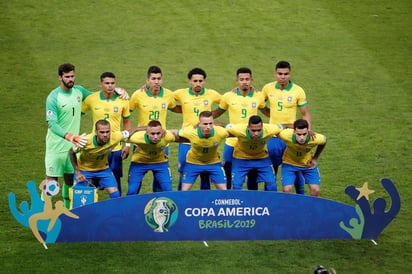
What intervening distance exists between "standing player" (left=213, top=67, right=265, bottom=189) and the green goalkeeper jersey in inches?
81.3

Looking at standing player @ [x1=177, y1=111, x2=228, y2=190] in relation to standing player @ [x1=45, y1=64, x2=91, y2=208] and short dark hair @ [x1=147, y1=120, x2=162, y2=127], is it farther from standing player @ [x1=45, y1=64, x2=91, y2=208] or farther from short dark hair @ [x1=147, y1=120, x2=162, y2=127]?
standing player @ [x1=45, y1=64, x2=91, y2=208]

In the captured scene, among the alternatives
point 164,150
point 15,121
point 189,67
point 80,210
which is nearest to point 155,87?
point 164,150

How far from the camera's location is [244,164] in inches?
638

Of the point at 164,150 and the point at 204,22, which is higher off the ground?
the point at 204,22

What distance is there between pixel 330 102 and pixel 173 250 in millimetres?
6989

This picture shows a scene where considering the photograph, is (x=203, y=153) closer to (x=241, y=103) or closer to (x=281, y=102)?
(x=241, y=103)

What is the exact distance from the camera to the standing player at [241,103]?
16625 mm

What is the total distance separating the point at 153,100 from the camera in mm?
16703

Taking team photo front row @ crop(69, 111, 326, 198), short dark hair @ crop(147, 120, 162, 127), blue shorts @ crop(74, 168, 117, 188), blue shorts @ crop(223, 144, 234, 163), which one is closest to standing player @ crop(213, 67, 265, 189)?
blue shorts @ crop(223, 144, 234, 163)

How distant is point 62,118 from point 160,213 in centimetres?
217

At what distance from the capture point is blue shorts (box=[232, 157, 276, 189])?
1617 centimetres

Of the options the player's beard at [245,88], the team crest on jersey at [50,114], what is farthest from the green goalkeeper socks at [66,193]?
the player's beard at [245,88]

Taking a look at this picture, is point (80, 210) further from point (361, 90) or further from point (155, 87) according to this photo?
point (361, 90)

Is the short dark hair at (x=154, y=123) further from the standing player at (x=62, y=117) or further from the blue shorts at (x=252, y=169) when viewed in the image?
the blue shorts at (x=252, y=169)
